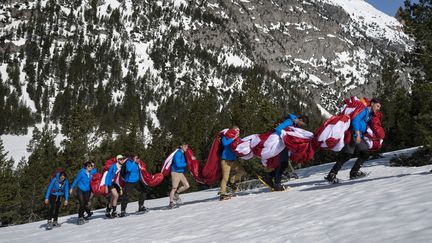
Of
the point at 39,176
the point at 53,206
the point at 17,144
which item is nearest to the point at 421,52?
the point at 53,206

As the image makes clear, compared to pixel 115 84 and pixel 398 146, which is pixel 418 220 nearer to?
pixel 398 146

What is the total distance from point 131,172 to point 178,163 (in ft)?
4.75

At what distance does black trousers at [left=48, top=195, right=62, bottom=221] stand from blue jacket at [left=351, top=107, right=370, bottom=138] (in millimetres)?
8762

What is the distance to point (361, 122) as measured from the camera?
30.1 ft

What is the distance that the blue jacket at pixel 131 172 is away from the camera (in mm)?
11891

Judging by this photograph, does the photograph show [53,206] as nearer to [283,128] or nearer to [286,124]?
[283,128]

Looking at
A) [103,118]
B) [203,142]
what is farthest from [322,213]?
[103,118]

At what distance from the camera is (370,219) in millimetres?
4648

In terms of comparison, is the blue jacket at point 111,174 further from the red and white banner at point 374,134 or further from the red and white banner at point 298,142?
the red and white banner at point 374,134

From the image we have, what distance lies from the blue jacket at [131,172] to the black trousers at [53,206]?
2214mm

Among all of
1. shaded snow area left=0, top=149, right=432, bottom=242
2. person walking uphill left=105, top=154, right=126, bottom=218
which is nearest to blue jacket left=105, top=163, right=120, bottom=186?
person walking uphill left=105, top=154, right=126, bottom=218

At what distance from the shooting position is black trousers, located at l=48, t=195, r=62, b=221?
11.9 meters

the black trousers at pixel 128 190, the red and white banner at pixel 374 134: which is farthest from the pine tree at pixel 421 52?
the black trousers at pixel 128 190

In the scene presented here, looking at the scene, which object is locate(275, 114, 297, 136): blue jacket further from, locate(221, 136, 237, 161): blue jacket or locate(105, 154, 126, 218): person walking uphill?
locate(105, 154, 126, 218): person walking uphill
